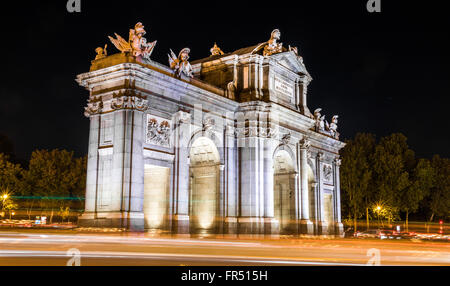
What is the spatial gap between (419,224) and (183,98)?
60701 mm

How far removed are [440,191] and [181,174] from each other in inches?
2351

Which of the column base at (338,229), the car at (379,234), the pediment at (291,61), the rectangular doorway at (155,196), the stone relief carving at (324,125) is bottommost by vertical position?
the car at (379,234)

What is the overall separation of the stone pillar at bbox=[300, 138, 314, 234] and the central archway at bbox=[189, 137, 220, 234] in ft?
31.5

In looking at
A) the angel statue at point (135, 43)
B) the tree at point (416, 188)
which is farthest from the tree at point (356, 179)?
the angel statue at point (135, 43)

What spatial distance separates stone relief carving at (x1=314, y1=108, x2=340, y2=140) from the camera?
50.9 m

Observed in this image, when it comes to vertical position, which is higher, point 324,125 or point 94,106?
point 324,125

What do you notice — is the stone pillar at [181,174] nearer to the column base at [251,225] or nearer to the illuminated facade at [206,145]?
the illuminated facade at [206,145]

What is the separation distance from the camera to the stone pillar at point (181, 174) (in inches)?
1247

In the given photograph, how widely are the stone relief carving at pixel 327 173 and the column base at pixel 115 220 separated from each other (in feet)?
92.0

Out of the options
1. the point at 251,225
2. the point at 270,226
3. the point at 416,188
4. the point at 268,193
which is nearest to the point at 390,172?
the point at 416,188

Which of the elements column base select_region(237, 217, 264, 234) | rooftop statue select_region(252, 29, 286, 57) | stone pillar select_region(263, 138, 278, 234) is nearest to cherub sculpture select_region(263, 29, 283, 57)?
rooftop statue select_region(252, 29, 286, 57)

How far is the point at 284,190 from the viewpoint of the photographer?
44250 millimetres

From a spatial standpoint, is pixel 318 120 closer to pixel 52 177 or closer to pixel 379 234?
pixel 379 234
